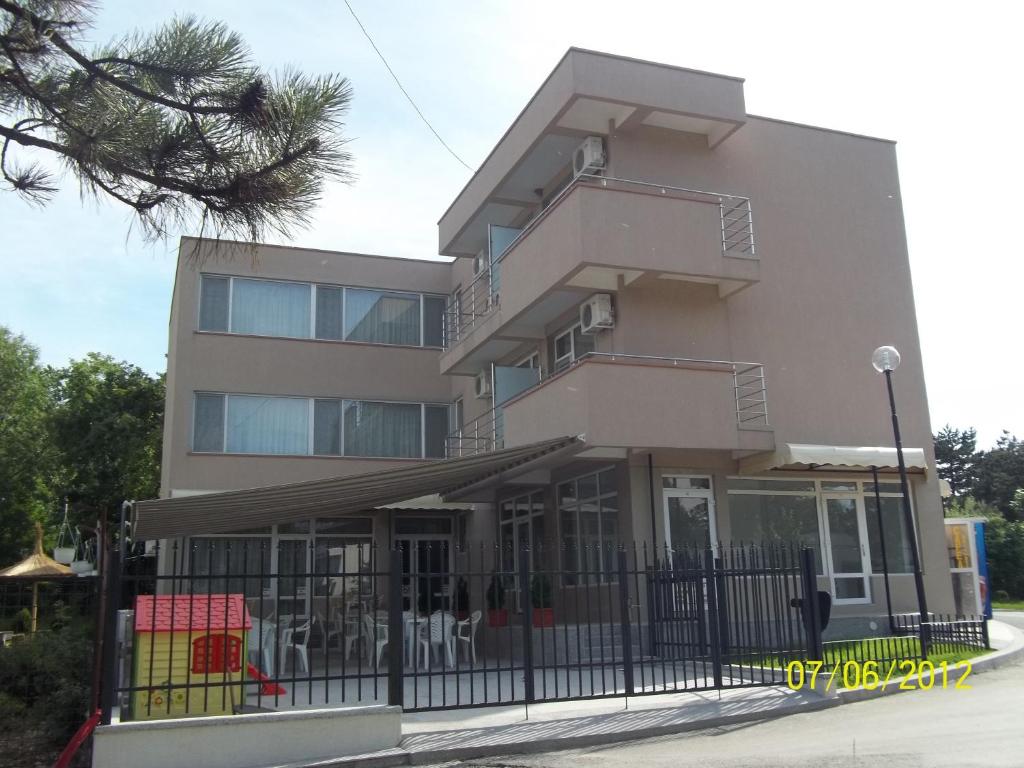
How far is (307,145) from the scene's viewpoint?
23.5 feet

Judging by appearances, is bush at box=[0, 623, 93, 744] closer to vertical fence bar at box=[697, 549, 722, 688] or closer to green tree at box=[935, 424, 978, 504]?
vertical fence bar at box=[697, 549, 722, 688]

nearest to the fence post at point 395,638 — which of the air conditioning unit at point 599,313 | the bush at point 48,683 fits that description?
the bush at point 48,683

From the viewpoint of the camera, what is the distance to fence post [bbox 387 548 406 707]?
30.0ft

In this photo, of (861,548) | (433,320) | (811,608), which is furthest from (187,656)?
(433,320)

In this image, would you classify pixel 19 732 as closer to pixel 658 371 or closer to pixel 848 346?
pixel 658 371

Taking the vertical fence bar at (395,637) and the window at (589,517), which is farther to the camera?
the window at (589,517)

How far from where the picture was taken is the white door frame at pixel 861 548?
57.7ft

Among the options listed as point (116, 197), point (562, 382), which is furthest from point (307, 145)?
point (562, 382)

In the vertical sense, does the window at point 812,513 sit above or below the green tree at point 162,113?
below

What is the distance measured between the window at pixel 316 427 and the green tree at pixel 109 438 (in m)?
17.4

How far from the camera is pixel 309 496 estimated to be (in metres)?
13.8

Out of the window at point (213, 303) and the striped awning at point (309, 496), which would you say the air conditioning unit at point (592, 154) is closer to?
the striped awning at point (309, 496)

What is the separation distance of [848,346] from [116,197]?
14755 millimetres

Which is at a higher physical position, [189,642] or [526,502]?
[526,502]
